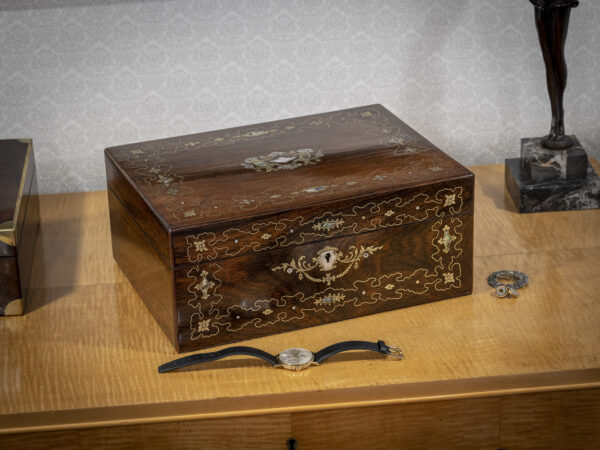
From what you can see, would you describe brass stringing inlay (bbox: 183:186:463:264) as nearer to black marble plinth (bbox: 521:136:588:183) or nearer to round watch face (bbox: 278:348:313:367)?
round watch face (bbox: 278:348:313:367)

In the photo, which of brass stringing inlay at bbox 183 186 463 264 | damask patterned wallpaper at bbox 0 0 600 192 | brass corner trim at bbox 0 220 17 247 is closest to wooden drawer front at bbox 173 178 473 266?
brass stringing inlay at bbox 183 186 463 264

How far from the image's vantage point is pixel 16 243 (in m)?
1.18

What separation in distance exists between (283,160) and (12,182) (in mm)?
402

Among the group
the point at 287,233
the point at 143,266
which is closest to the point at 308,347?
the point at 287,233

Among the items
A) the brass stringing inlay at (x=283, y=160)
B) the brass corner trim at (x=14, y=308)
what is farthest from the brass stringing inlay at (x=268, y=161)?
the brass corner trim at (x=14, y=308)

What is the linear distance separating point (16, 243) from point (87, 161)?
0.46 metres

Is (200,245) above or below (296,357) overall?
above

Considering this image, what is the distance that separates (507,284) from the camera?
4.11ft

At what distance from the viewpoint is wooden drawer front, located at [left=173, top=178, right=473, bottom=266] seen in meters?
1.08

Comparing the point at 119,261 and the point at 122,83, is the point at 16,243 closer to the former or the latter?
the point at 119,261

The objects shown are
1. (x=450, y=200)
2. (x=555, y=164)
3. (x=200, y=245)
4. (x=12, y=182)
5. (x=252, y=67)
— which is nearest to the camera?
(x=200, y=245)

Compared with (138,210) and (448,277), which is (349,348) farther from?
(138,210)

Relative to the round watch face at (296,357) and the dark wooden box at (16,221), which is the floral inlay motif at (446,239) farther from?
the dark wooden box at (16,221)

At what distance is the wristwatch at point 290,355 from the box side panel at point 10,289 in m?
0.26
